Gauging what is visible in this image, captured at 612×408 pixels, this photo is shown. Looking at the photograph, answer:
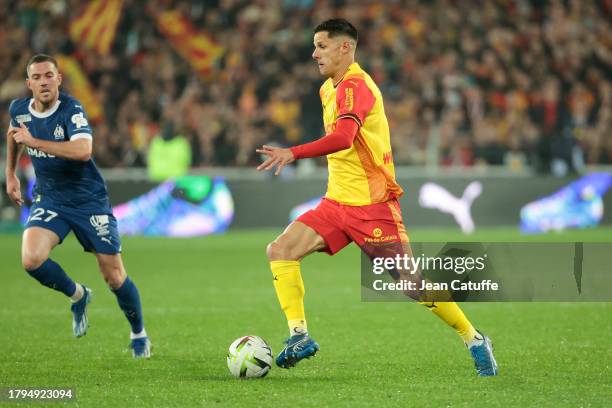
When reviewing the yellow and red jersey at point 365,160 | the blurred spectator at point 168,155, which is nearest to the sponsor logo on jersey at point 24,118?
the yellow and red jersey at point 365,160

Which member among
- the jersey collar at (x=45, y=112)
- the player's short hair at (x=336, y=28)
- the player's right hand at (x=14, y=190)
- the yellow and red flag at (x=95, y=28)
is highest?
the yellow and red flag at (x=95, y=28)

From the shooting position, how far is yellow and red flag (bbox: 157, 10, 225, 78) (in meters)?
21.6

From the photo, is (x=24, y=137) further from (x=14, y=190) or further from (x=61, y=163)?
(x=14, y=190)

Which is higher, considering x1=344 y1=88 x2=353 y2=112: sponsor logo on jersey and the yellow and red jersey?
x1=344 y1=88 x2=353 y2=112: sponsor logo on jersey

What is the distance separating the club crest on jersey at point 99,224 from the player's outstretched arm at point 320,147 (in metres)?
1.67

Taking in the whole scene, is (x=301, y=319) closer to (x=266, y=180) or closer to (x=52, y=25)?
(x=266, y=180)

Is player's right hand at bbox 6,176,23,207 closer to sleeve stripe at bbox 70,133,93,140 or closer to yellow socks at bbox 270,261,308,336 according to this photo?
sleeve stripe at bbox 70,133,93,140

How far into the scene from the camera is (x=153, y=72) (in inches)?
813

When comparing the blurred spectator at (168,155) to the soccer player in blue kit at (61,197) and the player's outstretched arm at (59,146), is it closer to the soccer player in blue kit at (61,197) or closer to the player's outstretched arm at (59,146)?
the soccer player in blue kit at (61,197)

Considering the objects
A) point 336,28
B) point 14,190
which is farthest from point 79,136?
point 336,28

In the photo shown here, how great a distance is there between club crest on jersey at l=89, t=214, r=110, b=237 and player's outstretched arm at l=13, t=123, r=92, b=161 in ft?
1.53

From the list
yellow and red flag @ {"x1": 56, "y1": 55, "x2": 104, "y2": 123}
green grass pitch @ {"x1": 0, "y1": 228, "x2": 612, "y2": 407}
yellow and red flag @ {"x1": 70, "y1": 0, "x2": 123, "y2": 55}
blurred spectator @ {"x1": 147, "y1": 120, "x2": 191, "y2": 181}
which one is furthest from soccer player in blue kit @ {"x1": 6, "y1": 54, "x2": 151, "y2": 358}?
yellow and red flag @ {"x1": 70, "y1": 0, "x2": 123, "y2": 55}

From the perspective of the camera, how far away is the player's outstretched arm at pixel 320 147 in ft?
19.5

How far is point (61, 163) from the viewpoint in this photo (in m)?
7.27
